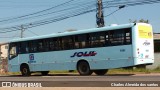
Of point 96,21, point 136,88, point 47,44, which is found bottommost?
point 136,88

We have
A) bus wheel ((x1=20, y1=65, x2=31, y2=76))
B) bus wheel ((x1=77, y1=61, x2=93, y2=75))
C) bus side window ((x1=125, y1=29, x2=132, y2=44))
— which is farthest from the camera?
bus wheel ((x1=20, y1=65, x2=31, y2=76))

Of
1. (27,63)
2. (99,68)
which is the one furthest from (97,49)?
(27,63)

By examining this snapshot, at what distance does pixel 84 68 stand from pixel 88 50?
1212 mm

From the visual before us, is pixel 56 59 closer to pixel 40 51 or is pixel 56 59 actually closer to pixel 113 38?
pixel 40 51

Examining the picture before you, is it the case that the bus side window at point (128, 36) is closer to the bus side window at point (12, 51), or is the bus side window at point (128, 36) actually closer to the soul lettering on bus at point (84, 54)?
the soul lettering on bus at point (84, 54)

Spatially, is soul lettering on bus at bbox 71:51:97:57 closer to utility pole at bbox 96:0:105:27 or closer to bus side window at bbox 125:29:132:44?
bus side window at bbox 125:29:132:44

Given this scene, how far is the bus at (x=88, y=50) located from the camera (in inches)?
963

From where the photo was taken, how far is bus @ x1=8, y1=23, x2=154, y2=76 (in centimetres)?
2447

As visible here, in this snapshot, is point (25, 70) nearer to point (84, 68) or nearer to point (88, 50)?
point (84, 68)

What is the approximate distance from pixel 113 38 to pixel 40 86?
11.8m

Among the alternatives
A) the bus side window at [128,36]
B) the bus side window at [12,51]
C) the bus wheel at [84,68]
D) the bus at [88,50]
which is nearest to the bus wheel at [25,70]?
the bus at [88,50]

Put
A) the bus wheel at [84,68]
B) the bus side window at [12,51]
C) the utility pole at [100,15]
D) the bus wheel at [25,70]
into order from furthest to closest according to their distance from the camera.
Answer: the utility pole at [100,15], the bus side window at [12,51], the bus wheel at [25,70], the bus wheel at [84,68]

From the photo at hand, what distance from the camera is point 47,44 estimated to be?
29.3m

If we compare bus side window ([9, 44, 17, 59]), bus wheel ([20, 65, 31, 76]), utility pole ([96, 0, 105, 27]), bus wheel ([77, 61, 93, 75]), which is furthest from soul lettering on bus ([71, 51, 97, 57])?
utility pole ([96, 0, 105, 27])
